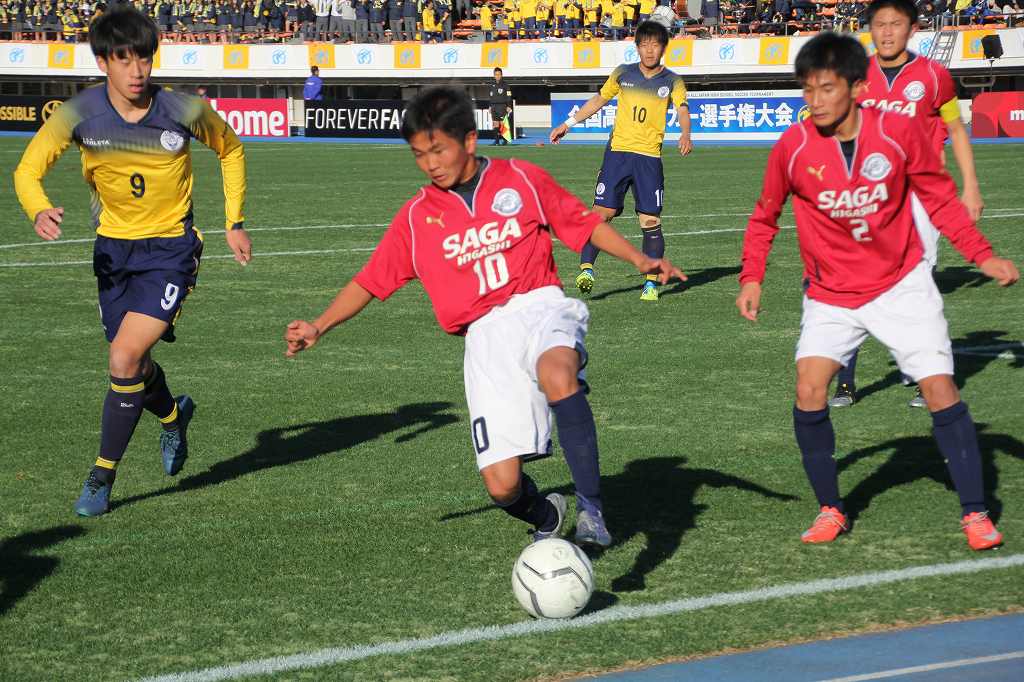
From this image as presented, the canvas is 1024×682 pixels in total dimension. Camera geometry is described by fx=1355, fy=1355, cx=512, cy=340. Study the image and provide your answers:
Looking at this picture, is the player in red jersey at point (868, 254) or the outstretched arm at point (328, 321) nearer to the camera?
the outstretched arm at point (328, 321)

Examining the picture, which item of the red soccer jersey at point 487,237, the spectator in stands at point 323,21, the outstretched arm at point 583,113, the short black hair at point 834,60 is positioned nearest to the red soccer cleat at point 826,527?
the red soccer jersey at point 487,237

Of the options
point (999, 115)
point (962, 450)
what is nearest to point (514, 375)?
point (962, 450)

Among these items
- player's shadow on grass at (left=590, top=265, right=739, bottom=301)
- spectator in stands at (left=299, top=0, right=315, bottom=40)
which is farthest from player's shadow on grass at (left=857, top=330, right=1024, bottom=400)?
spectator in stands at (left=299, top=0, right=315, bottom=40)

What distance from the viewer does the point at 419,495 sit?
6.43 meters

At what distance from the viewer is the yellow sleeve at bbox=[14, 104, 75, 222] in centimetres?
641

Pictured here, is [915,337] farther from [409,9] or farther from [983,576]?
[409,9]

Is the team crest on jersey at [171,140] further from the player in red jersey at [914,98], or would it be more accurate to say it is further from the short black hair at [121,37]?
the player in red jersey at [914,98]

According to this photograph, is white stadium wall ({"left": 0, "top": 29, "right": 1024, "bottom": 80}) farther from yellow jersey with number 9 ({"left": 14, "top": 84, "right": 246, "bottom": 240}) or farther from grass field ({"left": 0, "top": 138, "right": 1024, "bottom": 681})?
yellow jersey with number 9 ({"left": 14, "top": 84, "right": 246, "bottom": 240})

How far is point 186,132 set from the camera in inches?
260

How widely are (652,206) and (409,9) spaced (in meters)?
40.8

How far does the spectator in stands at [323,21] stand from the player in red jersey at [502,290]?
163ft

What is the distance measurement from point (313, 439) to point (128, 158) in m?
2.01

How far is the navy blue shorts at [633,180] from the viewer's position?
12680mm

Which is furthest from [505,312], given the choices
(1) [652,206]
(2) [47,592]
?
(1) [652,206]
